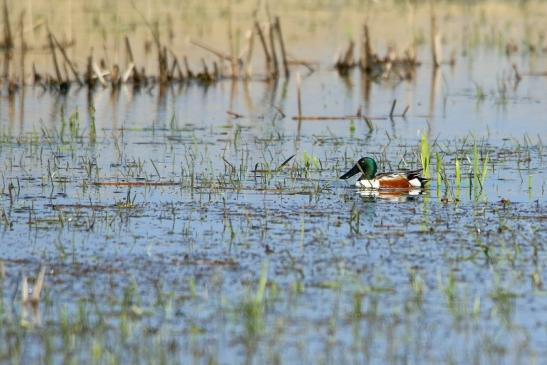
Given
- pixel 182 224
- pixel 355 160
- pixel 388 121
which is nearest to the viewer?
pixel 182 224

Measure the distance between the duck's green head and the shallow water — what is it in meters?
0.16

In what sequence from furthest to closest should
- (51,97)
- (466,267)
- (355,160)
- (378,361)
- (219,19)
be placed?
1. (219,19)
2. (51,97)
3. (355,160)
4. (466,267)
5. (378,361)

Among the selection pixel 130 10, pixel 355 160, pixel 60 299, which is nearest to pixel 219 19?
pixel 130 10

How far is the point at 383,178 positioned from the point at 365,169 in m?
0.19

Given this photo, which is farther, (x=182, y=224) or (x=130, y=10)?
(x=130, y=10)

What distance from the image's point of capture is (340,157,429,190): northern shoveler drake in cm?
916

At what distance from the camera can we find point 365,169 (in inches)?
372

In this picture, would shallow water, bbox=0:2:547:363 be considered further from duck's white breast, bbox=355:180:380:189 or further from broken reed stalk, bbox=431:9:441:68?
broken reed stalk, bbox=431:9:441:68

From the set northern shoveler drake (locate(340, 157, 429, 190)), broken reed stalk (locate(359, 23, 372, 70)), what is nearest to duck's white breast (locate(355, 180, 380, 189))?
northern shoveler drake (locate(340, 157, 429, 190))

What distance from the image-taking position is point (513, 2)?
29.6 meters

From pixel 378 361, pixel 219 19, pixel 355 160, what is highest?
pixel 219 19

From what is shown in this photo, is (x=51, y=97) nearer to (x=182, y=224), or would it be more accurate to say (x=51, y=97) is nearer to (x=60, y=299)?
(x=182, y=224)

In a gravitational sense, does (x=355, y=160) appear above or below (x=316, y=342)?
above

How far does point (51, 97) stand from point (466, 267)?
1014 cm
